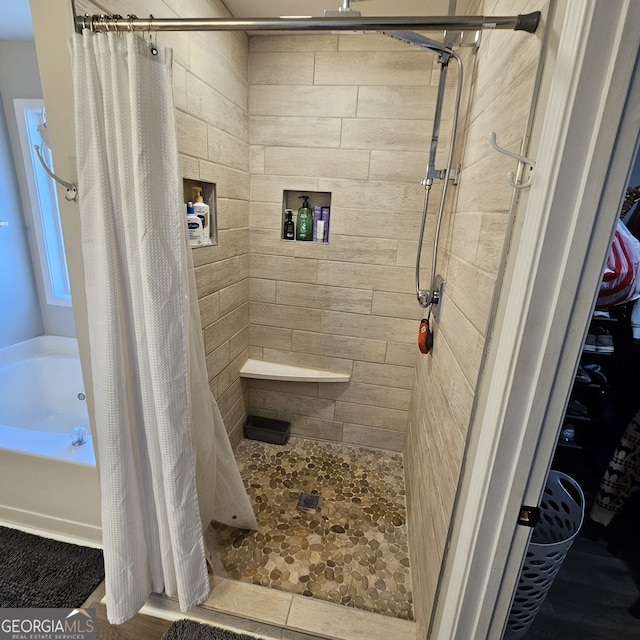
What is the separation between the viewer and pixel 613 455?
1.55 metres

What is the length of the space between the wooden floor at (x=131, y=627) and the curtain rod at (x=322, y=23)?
1.95 meters

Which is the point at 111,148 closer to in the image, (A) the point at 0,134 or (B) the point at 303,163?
(B) the point at 303,163

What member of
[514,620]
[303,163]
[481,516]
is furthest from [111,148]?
[514,620]

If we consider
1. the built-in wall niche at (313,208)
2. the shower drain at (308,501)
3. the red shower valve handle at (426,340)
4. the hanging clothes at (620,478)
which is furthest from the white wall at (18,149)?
the hanging clothes at (620,478)

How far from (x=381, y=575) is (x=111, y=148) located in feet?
6.24

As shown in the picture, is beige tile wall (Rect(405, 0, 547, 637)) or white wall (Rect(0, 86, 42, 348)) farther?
white wall (Rect(0, 86, 42, 348))

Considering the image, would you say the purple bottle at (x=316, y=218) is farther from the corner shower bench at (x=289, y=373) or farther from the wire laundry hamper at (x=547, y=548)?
the wire laundry hamper at (x=547, y=548)

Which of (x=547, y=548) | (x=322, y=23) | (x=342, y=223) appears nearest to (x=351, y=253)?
(x=342, y=223)

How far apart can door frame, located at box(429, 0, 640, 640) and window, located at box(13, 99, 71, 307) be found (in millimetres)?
2364

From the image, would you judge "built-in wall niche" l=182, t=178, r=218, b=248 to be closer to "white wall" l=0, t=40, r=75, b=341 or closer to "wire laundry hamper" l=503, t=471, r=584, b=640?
"white wall" l=0, t=40, r=75, b=341

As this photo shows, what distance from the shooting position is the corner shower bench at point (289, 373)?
7.09 feet

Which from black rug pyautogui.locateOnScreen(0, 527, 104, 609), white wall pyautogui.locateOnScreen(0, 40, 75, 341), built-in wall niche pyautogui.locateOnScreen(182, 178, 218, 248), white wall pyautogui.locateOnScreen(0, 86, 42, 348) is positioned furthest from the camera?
white wall pyautogui.locateOnScreen(0, 86, 42, 348)

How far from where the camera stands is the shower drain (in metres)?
1.81

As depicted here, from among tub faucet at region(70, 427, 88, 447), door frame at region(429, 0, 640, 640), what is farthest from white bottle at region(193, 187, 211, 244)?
door frame at region(429, 0, 640, 640)
